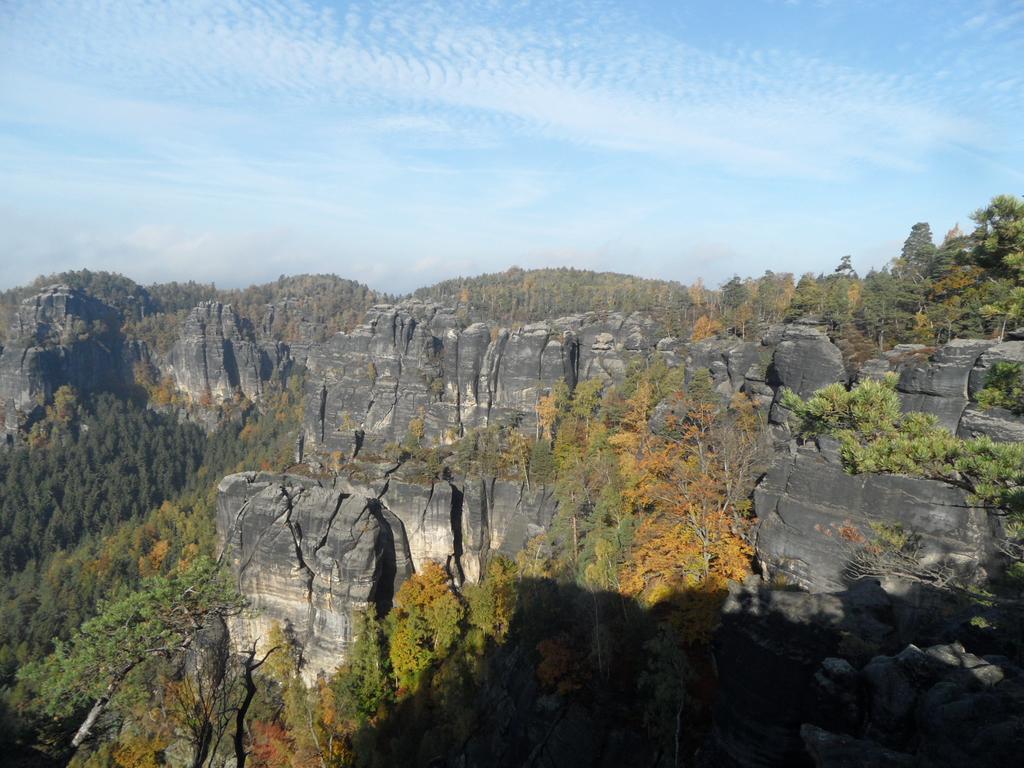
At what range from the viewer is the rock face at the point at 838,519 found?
1770 cm

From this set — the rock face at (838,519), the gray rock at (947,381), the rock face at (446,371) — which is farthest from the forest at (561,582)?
the rock face at (446,371)

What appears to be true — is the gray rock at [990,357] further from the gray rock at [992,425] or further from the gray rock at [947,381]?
the gray rock at [992,425]

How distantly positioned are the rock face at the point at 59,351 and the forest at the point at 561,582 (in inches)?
1474

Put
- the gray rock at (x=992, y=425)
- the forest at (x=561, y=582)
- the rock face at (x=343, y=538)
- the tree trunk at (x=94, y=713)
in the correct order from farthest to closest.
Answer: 1. the rock face at (x=343, y=538)
2. the gray rock at (x=992, y=425)
3. the tree trunk at (x=94, y=713)
4. the forest at (x=561, y=582)

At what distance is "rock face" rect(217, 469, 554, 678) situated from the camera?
3300 cm

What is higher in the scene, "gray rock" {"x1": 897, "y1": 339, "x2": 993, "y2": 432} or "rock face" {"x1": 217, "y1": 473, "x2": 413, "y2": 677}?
"gray rock" {"x1": 897, "y1": 339, "x2": 993, "y2": 432}

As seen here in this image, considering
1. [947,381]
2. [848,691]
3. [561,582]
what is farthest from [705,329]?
[848,691]

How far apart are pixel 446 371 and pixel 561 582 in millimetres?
34688

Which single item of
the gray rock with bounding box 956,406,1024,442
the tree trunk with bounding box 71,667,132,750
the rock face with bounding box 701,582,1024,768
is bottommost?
the tree trunk with bounding box 71,667,132,750

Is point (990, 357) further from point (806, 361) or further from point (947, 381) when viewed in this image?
point (806, 361)

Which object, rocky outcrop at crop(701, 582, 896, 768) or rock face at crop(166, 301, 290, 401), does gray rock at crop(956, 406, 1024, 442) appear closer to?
rocky outcrop at crop(701, 582, 896, 768)

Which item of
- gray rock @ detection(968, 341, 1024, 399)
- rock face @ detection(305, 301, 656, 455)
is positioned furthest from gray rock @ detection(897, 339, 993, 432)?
rock face @ detection(305, 301, 656, 455)

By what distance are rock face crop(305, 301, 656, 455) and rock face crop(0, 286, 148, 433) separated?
75.1 metres

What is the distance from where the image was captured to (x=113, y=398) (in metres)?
113
